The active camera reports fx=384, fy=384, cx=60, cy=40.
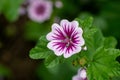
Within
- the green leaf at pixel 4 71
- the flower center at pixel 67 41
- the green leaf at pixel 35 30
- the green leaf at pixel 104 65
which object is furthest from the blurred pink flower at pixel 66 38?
the green leaf at pixel 4 71

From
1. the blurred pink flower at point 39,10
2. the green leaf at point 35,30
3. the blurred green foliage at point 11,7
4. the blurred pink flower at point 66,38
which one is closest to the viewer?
the blurred pink flower at point 66,38

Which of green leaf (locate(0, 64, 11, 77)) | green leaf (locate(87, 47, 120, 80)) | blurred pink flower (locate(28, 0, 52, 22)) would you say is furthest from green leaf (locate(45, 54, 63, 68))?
green leaf (locate(0, 64, 11, 77))

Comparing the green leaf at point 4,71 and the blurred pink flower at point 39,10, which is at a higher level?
the blurred pink flower at point 39,10

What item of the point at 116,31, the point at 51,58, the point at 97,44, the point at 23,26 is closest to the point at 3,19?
the point at 23,26

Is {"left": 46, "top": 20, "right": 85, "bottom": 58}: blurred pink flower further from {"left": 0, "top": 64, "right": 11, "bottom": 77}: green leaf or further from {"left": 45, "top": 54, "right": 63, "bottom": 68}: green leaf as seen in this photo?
{"left": 0, "top": 64, "right": 11, "bottom": 77}: green leaf

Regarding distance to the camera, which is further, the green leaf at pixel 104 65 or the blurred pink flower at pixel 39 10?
the blurred pink flower at pixel 39 10

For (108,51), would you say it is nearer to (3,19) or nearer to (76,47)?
(76,47)

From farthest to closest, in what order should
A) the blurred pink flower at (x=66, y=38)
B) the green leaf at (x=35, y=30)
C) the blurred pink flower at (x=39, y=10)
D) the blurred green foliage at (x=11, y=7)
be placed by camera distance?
1. the green leaf at (x=35, y=30)
2. the blurred pink flower at (x=39, y=10)
3. the blurred green foliage at (x=11, y=7)
4. the blurred pink flower at (x=66, y=38)

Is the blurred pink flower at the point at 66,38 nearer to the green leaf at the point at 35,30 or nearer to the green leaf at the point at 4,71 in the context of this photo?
the green leaf at the point at 35,30
